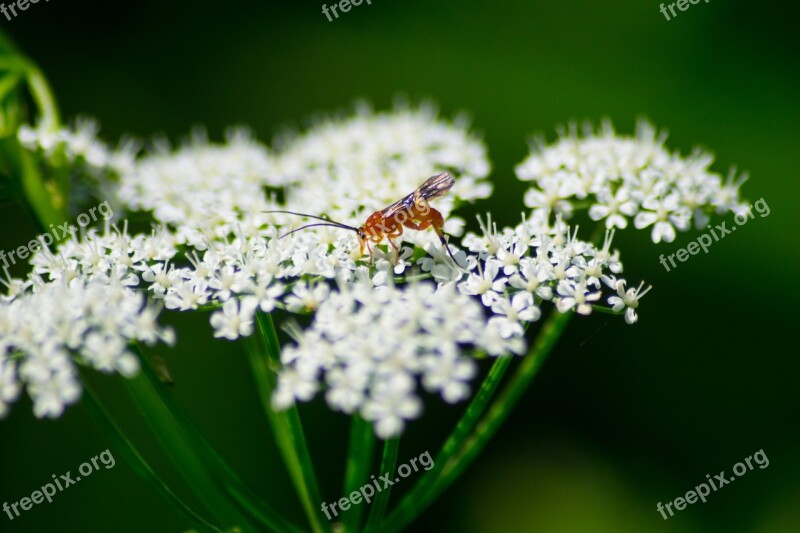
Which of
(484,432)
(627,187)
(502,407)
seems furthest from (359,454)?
(627,187)

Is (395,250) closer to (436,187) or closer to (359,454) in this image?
(436,187)

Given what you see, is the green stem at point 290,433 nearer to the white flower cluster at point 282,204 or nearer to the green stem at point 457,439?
the white flower cluster at point 282,204

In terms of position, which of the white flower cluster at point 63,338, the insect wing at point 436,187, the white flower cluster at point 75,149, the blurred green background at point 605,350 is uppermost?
the white flower cluster at point 75,149

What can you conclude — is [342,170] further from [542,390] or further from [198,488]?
[542,390]

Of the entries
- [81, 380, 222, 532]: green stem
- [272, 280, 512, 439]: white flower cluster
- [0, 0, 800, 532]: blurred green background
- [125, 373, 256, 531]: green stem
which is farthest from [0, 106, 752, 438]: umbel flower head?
[0, 0, 800, 532]: blurred green background

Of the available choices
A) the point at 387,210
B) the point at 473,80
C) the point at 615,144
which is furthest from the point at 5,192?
the point at 473,80

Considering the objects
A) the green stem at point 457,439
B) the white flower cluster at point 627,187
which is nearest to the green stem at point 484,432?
the green stem at point 457,439
